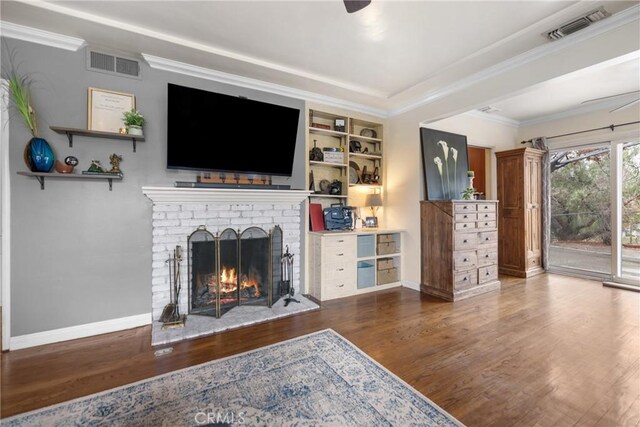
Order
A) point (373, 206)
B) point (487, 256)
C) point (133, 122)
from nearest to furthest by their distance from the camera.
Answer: point (133, 122), point (487, 256), point (373, 206)

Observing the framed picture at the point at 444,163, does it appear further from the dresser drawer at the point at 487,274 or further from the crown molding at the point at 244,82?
the dresser drawer at the point at 487,274

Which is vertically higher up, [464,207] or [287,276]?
[464,207]

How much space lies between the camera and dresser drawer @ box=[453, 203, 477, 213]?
11.6 feet

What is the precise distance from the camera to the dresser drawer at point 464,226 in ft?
11.7

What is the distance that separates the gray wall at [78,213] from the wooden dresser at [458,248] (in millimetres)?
3364

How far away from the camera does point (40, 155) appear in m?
2.31

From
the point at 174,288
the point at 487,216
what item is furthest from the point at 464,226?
the point at 174,288

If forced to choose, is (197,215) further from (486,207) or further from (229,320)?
(486,207)

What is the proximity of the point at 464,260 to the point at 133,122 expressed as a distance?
165 inches

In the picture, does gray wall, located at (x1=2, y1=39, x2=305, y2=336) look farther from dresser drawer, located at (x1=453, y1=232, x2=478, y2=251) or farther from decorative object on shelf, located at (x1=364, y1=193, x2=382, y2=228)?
dresser drawer, located at (x1=453, y1=232, x2=478, y2=251)

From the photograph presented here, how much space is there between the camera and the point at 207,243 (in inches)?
121

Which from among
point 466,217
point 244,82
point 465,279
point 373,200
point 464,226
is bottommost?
point 465,279

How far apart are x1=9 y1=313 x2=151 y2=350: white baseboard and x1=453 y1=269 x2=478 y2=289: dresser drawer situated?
367cm

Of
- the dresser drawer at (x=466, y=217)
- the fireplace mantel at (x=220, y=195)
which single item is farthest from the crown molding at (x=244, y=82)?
the dresser drawer at (x=466, y=217)
